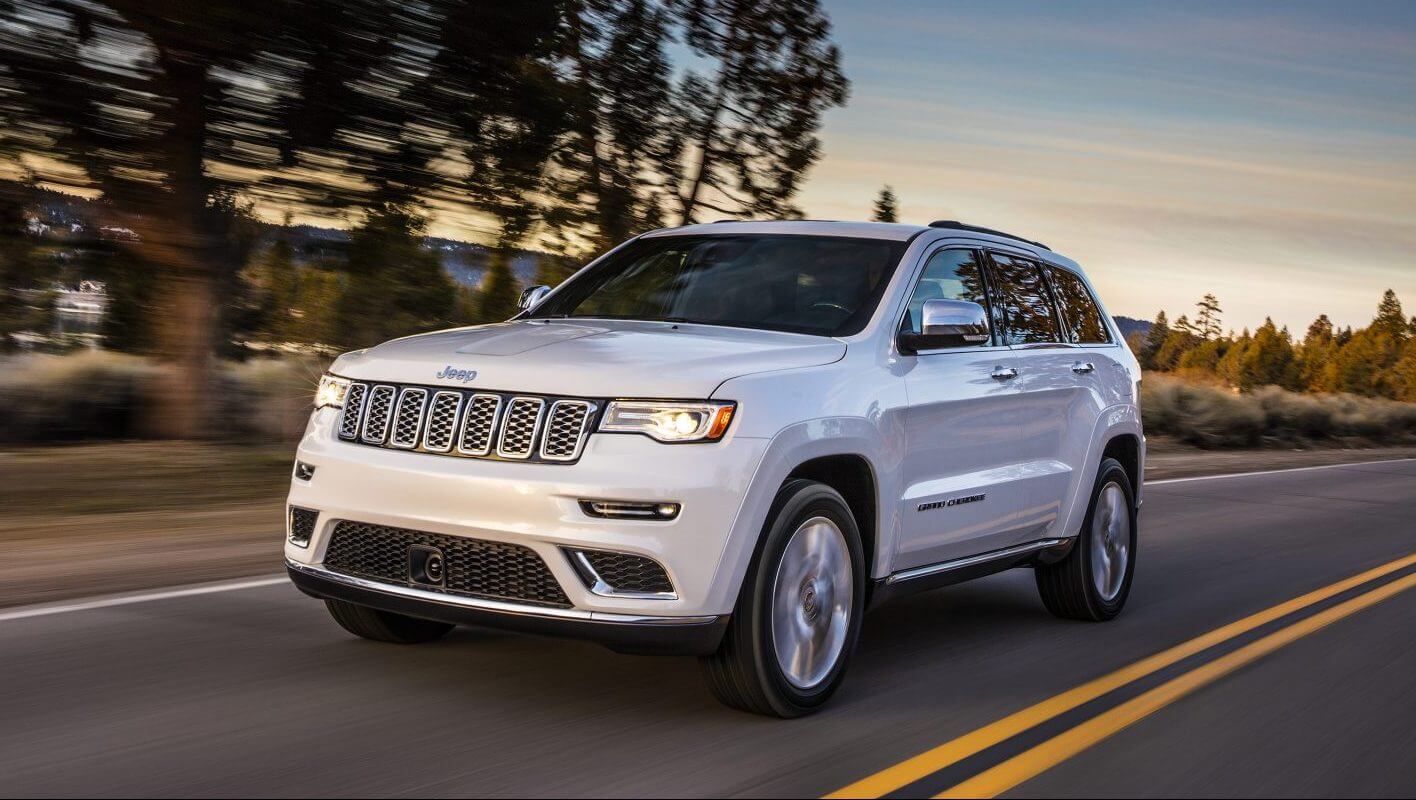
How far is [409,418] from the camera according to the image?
17.5 ft

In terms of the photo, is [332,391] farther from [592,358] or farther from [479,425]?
[592,358]

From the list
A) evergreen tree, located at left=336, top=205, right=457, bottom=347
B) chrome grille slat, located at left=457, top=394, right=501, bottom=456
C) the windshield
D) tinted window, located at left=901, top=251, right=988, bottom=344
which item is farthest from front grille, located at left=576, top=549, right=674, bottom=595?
evergreen tree, located at left=336, top=205, right=457, bottom=347

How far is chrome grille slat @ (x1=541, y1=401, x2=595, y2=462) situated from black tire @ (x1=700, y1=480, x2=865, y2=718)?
72cm

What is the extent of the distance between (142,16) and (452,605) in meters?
7.91

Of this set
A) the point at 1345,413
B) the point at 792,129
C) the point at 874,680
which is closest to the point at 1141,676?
the point at 874,680

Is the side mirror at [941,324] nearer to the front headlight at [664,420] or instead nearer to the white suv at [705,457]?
the white suv at [705,457]

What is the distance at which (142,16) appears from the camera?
11.4 m

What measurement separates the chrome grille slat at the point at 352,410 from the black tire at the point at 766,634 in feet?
4.89

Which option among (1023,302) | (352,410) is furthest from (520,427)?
(1023,302)

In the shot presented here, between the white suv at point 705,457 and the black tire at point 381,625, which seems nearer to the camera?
the white suv at point 705,457

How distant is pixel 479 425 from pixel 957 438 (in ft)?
7.10

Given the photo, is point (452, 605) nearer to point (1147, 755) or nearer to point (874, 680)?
point (874, 680)

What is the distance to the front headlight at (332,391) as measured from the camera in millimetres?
5641

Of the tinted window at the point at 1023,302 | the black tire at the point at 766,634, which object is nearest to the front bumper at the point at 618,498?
the black tire at the point at 766,634
